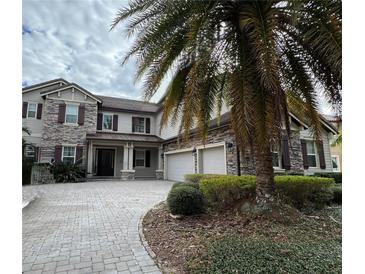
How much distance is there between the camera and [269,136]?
421cm

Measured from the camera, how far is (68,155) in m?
16.5

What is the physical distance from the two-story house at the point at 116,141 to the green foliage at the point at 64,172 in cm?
110

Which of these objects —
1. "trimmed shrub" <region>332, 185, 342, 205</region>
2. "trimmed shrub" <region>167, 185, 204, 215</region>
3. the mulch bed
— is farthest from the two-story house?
the mulch bed

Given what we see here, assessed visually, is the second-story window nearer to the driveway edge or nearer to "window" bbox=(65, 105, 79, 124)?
"window" bbox=(65, 105, 79, 124)

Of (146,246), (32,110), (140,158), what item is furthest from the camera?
(140,158)

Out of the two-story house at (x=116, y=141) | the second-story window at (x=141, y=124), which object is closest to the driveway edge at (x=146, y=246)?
the two-story house at (x=116, y=141)

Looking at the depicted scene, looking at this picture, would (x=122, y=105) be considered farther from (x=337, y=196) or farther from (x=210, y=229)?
(x=337, y=196)

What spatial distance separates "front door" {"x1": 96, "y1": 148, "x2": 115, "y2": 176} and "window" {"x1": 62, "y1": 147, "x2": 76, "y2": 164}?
7.23 feet

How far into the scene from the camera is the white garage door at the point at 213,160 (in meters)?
11.2

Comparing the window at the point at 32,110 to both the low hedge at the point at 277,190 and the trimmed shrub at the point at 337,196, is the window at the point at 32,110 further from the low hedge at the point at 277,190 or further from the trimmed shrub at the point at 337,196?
the trimmed shrub at the point at 337,196

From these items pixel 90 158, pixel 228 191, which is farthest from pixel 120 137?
pixel 228 191

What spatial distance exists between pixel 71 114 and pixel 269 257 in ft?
58.0
